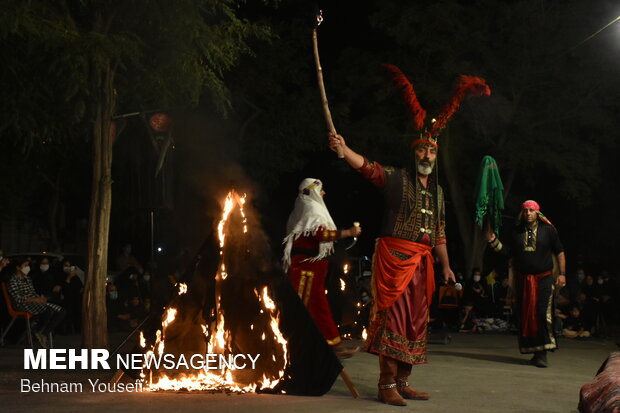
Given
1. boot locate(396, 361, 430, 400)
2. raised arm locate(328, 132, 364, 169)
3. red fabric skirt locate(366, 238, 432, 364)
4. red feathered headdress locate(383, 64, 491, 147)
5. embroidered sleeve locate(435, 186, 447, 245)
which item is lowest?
boot locate(396, 361, 430, 400)

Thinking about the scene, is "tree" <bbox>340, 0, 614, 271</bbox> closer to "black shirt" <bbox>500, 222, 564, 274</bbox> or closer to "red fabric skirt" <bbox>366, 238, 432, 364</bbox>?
"black shirt" <bbox>500, 222, 564, 274</bbox>

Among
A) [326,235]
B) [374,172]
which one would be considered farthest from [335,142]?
[326,235]

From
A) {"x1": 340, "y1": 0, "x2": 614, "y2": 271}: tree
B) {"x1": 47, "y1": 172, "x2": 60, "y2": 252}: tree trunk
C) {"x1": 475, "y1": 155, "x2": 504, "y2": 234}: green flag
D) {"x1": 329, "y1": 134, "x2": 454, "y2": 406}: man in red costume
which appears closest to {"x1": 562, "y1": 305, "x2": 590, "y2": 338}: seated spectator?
{"x1": 475, "y1": 155, "x2": 504, "y2": 234}: green flag

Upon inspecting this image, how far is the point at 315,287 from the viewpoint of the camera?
10.6 metres

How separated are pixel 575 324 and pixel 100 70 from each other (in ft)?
36.8

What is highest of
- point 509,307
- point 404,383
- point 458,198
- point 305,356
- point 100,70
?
point 100,70

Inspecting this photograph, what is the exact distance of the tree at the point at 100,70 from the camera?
35.5 feet

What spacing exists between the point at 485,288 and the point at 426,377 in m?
10.9

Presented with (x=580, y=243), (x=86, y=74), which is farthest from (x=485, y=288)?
(x=580, y=243)

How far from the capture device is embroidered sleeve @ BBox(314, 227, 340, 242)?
1030 cm

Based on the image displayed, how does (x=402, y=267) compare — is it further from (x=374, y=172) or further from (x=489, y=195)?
(x=489, y=195)

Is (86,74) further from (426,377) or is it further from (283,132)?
(283,132)

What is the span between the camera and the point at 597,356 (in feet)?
43.8

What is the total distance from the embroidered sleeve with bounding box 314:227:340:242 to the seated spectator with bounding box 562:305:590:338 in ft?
30.2
